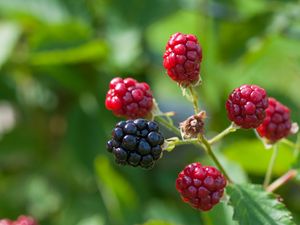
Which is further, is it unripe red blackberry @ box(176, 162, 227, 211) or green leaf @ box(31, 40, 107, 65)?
green leaf @ box(31, 40, 107, 65)

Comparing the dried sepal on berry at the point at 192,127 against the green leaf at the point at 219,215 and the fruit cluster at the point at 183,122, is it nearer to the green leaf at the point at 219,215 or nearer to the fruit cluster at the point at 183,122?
the fruit cluster at the point at 183,122

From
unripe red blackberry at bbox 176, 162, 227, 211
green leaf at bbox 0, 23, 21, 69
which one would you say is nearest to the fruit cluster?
unripe red blackberry at bbox 176, 162, 227, 211

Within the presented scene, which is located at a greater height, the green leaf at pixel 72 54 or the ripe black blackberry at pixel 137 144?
the green leaf at pixel 72 54

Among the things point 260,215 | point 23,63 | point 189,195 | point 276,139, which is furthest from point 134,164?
point 23,63

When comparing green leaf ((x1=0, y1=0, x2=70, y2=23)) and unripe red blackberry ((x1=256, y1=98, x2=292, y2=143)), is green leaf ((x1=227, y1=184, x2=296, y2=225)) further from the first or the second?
green leaf ((x1=0, y1=0, x2=70, y2=23))

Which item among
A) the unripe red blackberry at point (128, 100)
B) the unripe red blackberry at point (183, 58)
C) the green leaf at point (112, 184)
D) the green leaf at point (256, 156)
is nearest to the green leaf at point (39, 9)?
the green leaf at point (112, 184)

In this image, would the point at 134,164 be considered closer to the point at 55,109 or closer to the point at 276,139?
A: the point at 276,139
